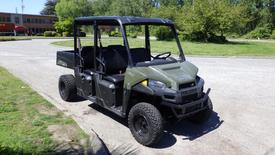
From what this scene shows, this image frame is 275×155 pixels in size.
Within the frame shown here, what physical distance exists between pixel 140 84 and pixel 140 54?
46.1 inches

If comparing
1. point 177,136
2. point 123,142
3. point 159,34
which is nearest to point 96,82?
point 123,142

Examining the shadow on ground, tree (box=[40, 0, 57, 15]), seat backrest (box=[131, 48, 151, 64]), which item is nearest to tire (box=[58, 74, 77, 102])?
the shadow on ground

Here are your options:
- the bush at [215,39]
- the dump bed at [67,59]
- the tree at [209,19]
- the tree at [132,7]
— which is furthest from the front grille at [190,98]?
the tree at [132,7]

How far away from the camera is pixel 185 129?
5.27m

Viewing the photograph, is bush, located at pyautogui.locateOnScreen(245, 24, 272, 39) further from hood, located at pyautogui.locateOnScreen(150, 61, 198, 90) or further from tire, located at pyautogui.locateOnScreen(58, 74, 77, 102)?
hood, located at pyautogui.locateOnScreen(150, 61, 198, 90)

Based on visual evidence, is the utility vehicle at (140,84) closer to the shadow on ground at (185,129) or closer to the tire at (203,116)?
the tire at (203,116)

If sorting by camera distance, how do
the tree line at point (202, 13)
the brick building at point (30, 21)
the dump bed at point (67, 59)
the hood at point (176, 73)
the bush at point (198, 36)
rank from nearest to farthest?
the hood at point (176, 73)
the dump bed at point (67, 59)
the tree line at point (202, 13)
the bush at point (198, 36)
the brick building at point (30, 21)

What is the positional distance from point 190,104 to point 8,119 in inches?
126

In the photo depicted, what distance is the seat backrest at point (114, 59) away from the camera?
5531 millimetres

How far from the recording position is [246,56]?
17.4m

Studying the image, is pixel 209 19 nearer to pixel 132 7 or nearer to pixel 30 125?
pixel 30 125

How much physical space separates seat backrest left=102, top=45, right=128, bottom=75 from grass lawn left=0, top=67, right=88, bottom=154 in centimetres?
120

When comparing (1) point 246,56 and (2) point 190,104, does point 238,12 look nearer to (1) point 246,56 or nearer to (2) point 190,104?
(1) point 246,56

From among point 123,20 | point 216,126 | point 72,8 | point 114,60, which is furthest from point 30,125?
point 72,8
